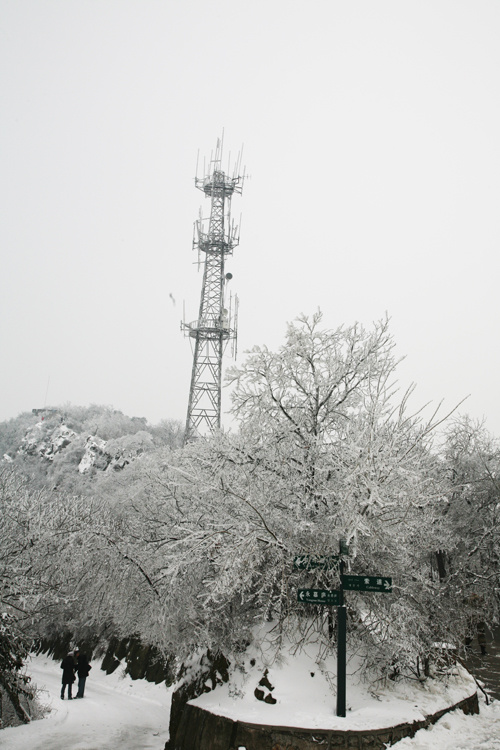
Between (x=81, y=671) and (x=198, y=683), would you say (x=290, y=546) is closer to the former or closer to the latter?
(x=198, y=683)

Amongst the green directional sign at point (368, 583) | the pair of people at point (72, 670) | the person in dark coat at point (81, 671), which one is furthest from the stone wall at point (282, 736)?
the person in dark coat at point (81, 671)

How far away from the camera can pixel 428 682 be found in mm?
9188

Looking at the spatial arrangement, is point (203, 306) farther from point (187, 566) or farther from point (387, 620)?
point (387, 620)

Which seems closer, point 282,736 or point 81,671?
point 282,736

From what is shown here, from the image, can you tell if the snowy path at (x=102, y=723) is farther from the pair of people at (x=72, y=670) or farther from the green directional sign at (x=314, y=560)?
the green directional sign at (x=314, y=560)

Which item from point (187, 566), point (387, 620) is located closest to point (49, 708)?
point (187, 566)

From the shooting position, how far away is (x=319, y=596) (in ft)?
25.2

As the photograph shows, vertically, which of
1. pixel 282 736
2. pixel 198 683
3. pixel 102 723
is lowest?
pixel 102 723

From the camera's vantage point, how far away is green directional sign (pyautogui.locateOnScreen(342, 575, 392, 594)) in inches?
297

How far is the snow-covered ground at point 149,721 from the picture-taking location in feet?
24.7

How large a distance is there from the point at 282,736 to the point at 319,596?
183 centimetres

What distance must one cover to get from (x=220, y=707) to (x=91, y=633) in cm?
1781

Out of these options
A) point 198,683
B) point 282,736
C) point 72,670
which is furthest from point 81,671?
point 282,736

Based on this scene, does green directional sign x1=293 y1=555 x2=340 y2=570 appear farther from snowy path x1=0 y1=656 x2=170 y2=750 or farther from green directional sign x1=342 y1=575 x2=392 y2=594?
snowy path x1=0 y1=656 x2=170 y2=750
